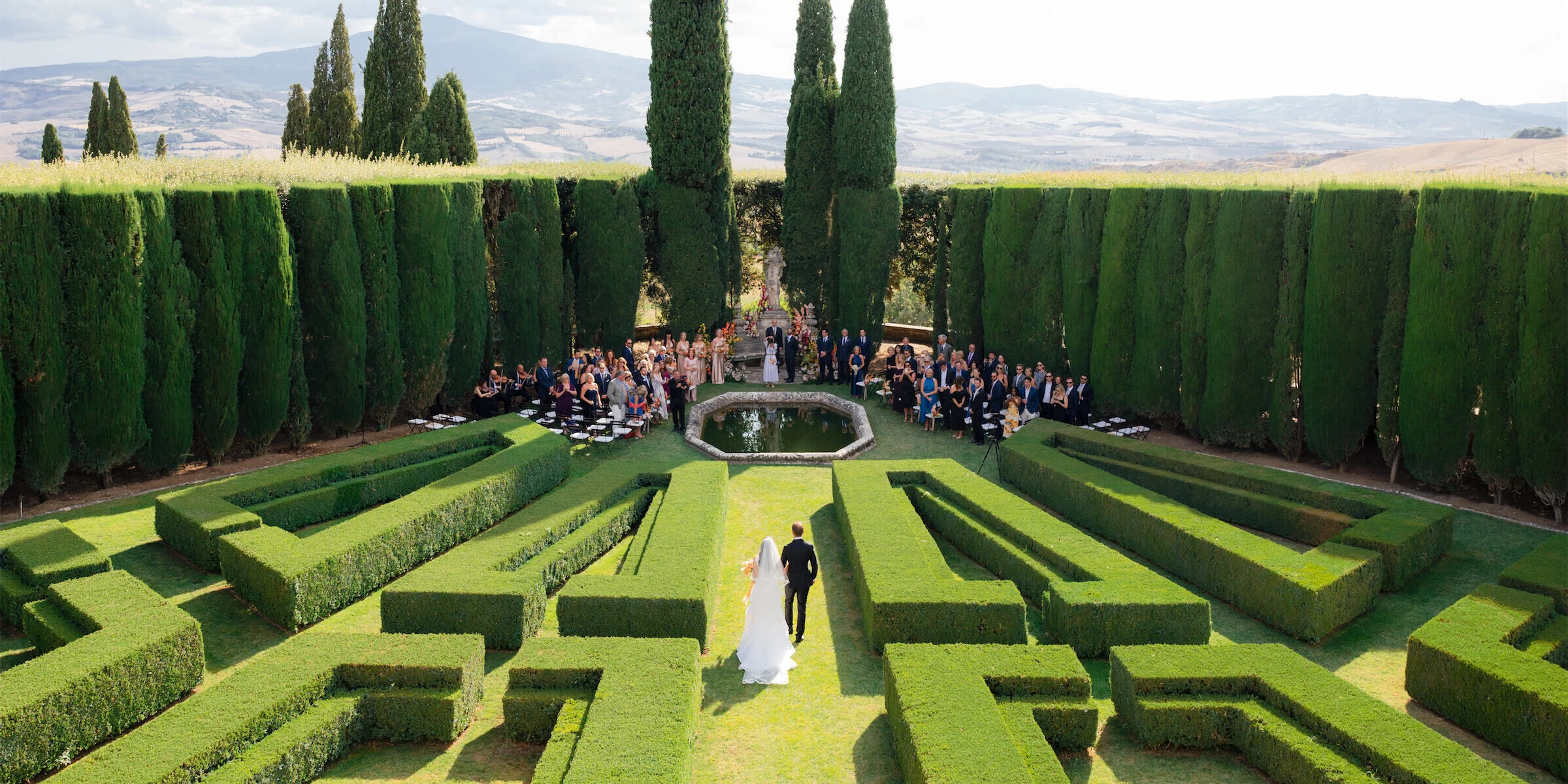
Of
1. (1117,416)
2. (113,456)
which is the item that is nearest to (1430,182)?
(1117,416)

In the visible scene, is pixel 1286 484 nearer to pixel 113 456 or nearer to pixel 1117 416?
pixel 1117 416

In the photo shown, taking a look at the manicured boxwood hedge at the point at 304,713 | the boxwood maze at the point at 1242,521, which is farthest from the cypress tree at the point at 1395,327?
the manicured boxwood hedge at the point at 304,713

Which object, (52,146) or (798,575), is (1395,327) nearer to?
(798,575)

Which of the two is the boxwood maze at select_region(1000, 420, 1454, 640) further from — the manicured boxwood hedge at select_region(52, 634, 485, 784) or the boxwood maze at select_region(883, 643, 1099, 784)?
the manicured boxwood hedge at select_region(52, 634, 485, 784)

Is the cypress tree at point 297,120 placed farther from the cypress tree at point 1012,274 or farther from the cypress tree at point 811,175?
the cypress tree at point 1012,274

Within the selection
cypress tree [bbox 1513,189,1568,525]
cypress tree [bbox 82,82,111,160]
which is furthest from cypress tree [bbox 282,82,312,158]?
cypress tree [bbox 1513,189,1568,525]

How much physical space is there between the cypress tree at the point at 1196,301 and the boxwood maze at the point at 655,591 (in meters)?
11.1

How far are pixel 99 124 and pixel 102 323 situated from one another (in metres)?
31.3

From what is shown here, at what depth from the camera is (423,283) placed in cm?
1973

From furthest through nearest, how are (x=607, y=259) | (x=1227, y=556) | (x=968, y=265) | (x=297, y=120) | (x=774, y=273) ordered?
1. (x=297, y=120)
2. (x=774, y=273)
3. (x=968, y=265)
4. (x=607, y=259)
5. (x=1227, y=556)

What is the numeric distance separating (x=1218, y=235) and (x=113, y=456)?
19.8 meters

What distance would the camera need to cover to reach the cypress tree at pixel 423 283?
63.9 ft

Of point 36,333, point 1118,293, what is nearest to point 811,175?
point 1118,293

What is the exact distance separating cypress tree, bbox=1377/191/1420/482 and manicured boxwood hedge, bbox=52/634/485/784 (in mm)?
14919
